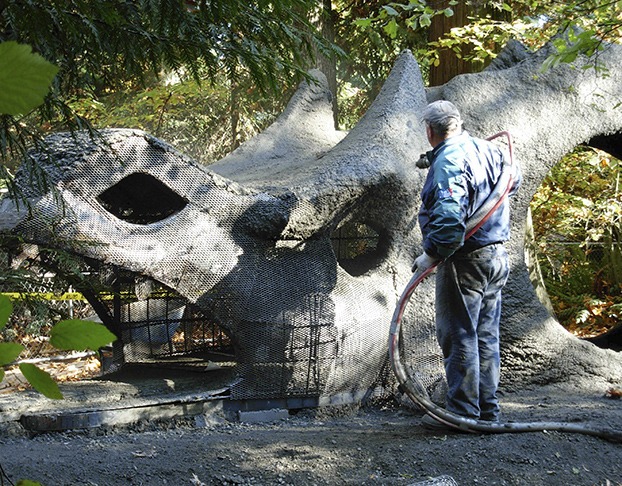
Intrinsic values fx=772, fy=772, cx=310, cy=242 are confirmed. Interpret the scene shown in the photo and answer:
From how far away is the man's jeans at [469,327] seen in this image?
4.83 meters

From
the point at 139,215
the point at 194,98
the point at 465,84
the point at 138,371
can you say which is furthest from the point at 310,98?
the point at 194,98

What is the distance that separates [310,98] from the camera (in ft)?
26.7

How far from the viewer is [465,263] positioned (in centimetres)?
486

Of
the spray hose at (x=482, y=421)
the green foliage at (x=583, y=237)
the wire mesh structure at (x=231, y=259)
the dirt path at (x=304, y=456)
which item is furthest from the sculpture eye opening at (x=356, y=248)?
the green foliage at (x=583, y=237)

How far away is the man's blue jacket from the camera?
4.60 meters

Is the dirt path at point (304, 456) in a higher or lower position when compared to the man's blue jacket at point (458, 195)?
lower

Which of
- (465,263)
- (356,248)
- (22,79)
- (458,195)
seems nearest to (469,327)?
(465,263)

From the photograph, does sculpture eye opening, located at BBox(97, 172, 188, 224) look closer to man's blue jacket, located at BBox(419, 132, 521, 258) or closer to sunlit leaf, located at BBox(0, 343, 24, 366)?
man's blue jacket, located at BBox(419, 132, 521, 258)

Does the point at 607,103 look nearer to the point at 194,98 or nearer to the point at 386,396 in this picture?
the point at 386,396

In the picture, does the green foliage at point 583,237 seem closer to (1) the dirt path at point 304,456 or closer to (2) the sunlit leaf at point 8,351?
(1) the dirt path at point 304,456

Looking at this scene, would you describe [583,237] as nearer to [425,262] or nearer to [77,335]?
[425,262]

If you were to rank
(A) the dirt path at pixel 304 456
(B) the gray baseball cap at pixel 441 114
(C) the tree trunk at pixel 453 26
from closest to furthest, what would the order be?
(A) the dirt path at pixel 304 456
(B) the gray baseball cap at pixel 441 114
(C) the tree trunk at pixel 453 26

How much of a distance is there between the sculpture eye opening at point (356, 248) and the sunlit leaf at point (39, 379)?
213 inches

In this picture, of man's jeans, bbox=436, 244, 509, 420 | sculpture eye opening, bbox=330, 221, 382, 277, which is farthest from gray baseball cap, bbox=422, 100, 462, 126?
sculpture eye opening, bbox=330, 221, 382, 277
